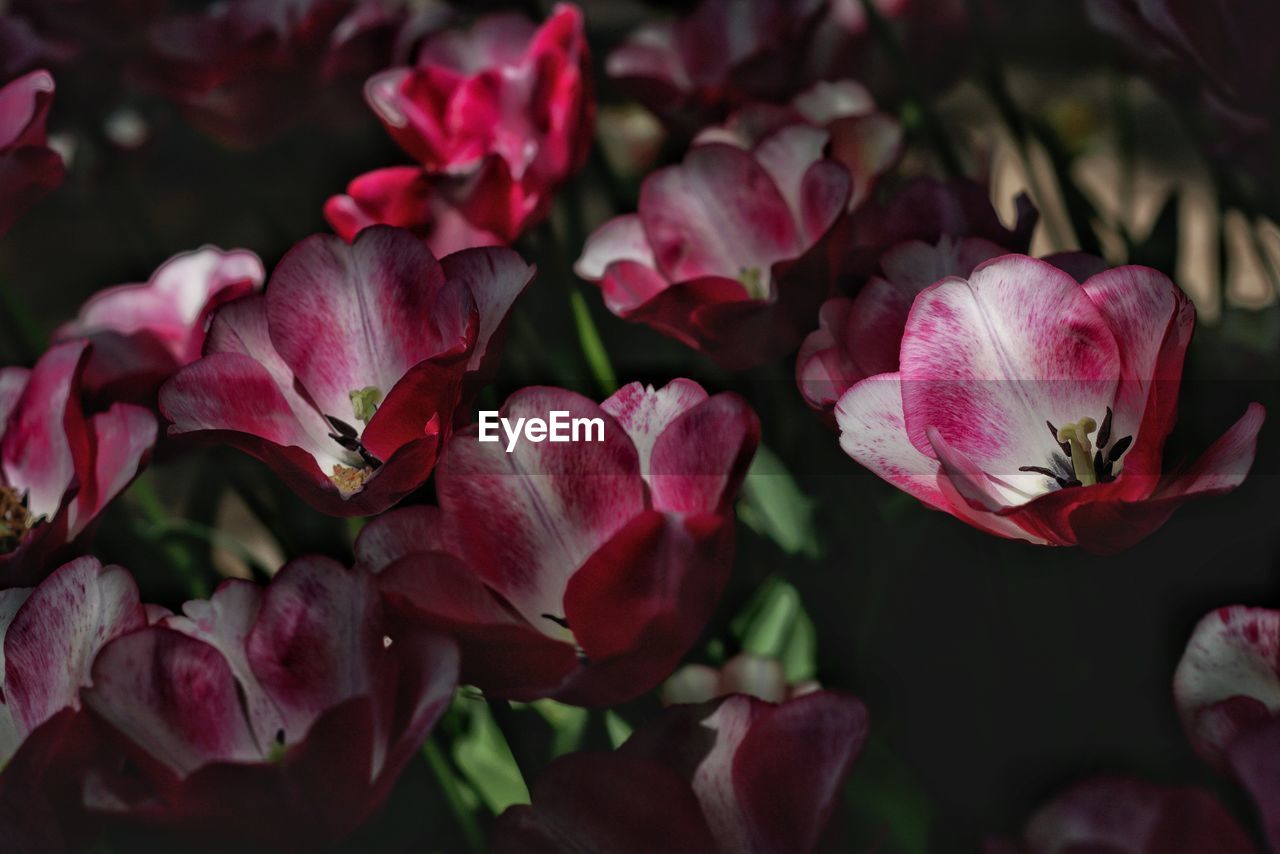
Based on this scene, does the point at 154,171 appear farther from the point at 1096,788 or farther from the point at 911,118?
the point at 1096,788

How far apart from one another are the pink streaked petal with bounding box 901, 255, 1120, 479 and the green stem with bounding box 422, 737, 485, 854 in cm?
16

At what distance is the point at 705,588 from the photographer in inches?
9.8

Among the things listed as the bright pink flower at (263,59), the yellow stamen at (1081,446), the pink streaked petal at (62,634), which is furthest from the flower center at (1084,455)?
the bright pink flower at (263,59)

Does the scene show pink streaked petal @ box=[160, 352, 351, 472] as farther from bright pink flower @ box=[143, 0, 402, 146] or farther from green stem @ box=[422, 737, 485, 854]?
bright pink flower @ box=[143, 0, 402, 146]

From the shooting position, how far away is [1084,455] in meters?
0.29

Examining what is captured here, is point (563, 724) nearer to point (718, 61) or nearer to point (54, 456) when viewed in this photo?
point (54, 456)

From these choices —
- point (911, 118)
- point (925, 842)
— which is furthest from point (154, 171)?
point (925, 842)

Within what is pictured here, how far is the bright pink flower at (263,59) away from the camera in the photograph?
1.50 feet

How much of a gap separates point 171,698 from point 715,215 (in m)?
0.21

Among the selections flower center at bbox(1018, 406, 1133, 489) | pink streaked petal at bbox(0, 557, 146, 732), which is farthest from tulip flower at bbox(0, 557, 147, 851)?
flower center at bbox(1018, 406, 1133, 489)

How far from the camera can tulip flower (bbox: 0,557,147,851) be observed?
9.3 inches

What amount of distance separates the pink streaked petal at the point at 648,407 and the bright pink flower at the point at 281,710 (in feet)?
0.21

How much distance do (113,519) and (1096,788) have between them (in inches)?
12.2

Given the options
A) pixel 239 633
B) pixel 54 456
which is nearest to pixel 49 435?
pixel 54 456
